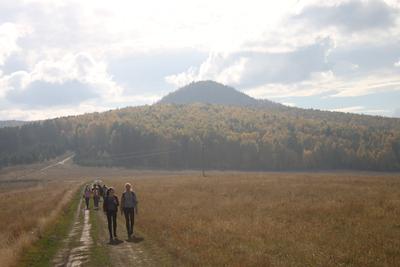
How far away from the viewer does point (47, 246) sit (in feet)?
65.8

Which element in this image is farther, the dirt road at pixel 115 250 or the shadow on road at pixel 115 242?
the shadow on road at pixel 115 242

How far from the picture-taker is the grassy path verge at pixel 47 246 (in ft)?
54.6

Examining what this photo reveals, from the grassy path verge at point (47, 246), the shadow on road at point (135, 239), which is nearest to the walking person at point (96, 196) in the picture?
the grassy path verge at point (47, 246)

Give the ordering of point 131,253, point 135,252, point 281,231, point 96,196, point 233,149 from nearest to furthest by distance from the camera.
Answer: point 131,253 → point 135,252 → point 281,231 → point 96,196 → point 233,149

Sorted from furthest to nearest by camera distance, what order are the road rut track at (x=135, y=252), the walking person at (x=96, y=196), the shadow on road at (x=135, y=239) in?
the walking person at (x=96, y=196) < the shadow on road at (x=135, y=239) < the road rut track at (x=135, y=252)

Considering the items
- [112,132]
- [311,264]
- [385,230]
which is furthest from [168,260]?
[112,132]

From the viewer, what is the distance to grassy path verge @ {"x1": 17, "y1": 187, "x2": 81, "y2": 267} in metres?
16.6

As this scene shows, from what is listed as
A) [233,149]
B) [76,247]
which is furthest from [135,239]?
[233,149]

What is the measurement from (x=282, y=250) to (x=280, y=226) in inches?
202

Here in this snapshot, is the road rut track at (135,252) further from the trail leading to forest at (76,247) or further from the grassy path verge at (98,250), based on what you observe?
the trail leading to forest at (76,247)

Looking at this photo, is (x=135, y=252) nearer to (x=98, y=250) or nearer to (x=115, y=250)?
(x=115, y=250)

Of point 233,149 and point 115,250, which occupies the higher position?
point 233,149

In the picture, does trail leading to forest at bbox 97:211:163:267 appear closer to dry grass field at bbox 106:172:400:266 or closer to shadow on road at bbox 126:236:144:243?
shadow on road at bbox 126:236:144:243

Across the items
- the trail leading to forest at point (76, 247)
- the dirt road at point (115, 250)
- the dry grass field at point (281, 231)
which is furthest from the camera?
the trail leading to forest at point (76, 247)
